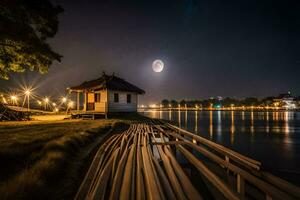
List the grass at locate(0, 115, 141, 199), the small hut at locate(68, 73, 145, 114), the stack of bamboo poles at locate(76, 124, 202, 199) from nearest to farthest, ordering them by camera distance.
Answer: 1. the stack of bamboo poles at locate(76, 124, 202, 199)
2. the grass at locate(0, 115, 141, 199)
3. the small hut at locate(68, 73, 145, 114)

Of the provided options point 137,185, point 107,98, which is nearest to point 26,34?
point 137,185

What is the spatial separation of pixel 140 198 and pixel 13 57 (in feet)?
32.7

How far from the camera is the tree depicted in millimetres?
7566

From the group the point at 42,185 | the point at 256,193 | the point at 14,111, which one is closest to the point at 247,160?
the point at 256,193

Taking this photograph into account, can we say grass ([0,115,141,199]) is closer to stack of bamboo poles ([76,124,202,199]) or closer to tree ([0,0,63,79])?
stack of bamboo poles ([76,124,202,199])

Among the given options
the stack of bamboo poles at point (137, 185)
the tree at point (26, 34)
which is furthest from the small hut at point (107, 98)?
the stack of bamboo poles at point (137, 185)

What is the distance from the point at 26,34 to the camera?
8.02 meters

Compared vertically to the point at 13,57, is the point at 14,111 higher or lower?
lower

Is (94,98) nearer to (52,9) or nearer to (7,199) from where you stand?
(52,9)

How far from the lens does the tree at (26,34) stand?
7.57 meters

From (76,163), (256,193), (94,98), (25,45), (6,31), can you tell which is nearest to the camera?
(256,193)

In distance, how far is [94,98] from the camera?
2397 cm

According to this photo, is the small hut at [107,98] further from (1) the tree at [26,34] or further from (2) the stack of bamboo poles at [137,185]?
(2) the stack of bamboo poles at [137,185]

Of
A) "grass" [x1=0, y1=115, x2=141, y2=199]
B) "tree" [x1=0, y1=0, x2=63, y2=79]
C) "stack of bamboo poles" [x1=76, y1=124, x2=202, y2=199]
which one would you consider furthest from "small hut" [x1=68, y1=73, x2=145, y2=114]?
"stack of bamboo poles" [x1=76, y1=124, x2=202, y2=199]
